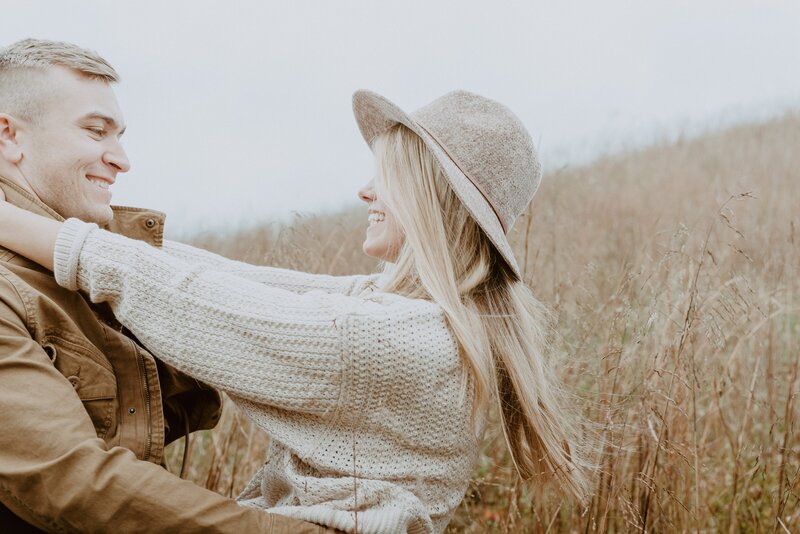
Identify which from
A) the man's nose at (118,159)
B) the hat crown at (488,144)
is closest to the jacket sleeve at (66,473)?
the man's nose at (118,159)

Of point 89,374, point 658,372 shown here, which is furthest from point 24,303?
point 658,372

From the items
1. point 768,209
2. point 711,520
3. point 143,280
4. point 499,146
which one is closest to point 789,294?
point 711,520

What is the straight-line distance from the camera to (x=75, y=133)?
2.41m

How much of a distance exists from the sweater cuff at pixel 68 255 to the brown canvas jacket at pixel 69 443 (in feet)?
0.25

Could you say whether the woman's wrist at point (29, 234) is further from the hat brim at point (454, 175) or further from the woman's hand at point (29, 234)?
the hat brim at point (454, 175)

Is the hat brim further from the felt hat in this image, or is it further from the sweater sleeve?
the sweater sleeve

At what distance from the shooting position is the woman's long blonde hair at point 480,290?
229cm

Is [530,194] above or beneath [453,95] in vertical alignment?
beneath

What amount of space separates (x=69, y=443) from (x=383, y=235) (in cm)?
112

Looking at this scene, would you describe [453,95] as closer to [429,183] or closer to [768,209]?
[429,183]

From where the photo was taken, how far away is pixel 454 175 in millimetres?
2334

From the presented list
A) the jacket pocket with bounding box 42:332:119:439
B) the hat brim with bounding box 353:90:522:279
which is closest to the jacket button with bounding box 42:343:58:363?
the jacket pocket with bounding box 42:332:119:439

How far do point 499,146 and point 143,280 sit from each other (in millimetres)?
1143

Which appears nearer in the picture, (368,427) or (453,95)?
(368,427)
